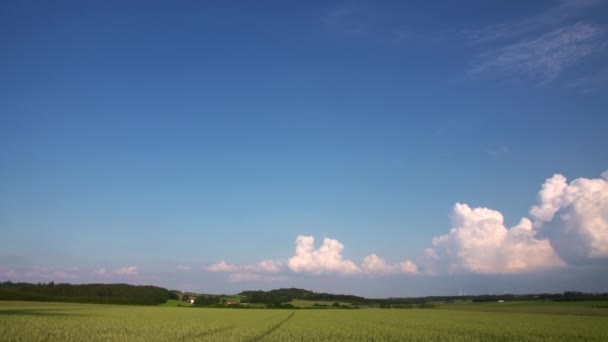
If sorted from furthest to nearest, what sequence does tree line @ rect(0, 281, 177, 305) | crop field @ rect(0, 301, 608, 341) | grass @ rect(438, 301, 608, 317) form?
tree line @ rect(0, 281, 177, 305), grass @ rect(438, 301, 608, 317), crop field @ rect(0, 301, 608, 341)

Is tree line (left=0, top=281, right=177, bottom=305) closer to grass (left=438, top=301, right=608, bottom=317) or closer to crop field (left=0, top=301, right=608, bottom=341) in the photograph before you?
crop field (left=0, top=301, right=608, bottom=341)

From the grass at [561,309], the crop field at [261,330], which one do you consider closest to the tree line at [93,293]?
the crop field at [261,330]

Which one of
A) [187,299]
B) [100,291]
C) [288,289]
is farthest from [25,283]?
[288,289]

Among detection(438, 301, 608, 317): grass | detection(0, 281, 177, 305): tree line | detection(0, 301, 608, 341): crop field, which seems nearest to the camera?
detection(0, 301, 608, 341): crop field

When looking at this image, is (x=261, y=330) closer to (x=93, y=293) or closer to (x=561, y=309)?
(x=561, y=309)

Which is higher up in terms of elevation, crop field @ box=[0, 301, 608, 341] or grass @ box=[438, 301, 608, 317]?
crop field @ box=[0, 301, 608, 341]

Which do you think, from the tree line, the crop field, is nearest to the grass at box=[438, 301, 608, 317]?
the crop field

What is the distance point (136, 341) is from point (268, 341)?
605 cm

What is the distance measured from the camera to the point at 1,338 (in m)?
18.3

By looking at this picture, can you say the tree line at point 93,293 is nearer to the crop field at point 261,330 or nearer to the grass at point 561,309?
the crop field at point 261,330

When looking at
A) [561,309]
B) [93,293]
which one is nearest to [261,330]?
[561,309]

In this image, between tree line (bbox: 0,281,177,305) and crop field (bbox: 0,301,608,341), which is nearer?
crop field (bbox: 0,301,608,341)

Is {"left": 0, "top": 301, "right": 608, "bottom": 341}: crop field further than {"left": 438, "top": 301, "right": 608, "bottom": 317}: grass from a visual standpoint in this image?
No

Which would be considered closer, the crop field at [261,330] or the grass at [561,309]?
the crop field at [261,330]
